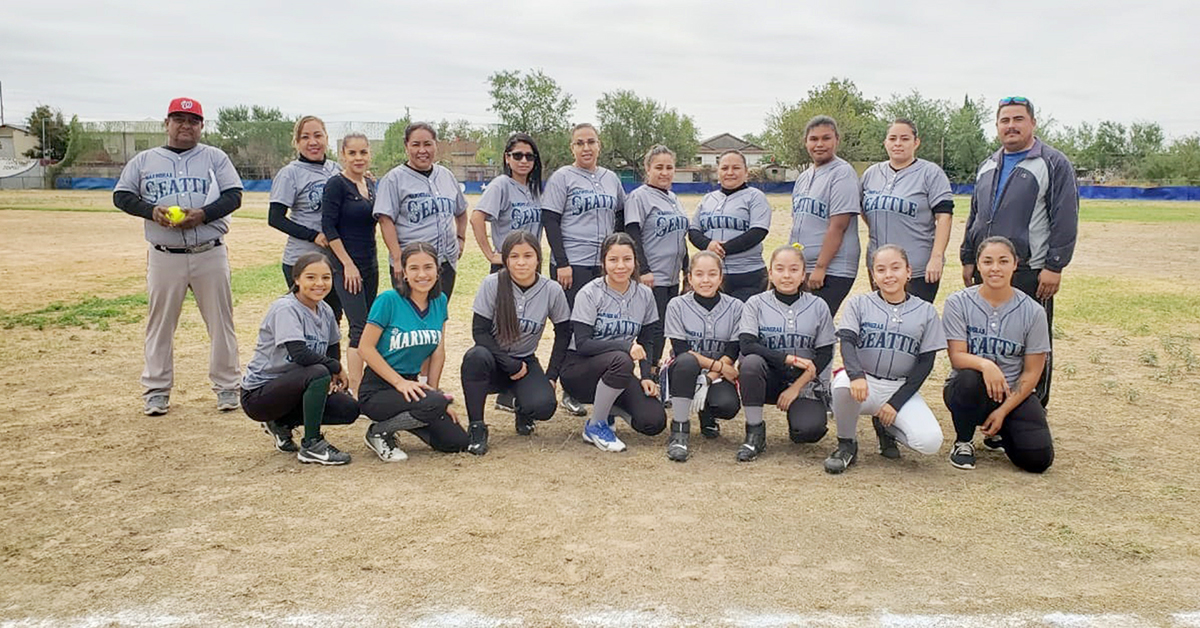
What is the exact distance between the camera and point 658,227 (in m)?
5.80

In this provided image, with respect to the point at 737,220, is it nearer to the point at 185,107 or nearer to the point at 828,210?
the point at 828,210

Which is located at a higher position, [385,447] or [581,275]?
[581,275]

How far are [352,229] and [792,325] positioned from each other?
273 centimetres

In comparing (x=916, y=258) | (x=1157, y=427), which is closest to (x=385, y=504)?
(x=916, y=258)

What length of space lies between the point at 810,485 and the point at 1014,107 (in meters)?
2.44

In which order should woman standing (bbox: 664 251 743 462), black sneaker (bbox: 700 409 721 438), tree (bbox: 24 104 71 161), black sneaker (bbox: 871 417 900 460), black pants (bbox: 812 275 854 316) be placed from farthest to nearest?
tree (bbox: 24 104 71 161) → black pants (bbox: 812 275 854 316) → black sneaker (bbox: 700 409 721 438) → woman standing (bbox: 664 251 743 462) → black sneaker (bbox: 871 417 900 460)

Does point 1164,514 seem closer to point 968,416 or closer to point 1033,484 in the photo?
point 1033,484

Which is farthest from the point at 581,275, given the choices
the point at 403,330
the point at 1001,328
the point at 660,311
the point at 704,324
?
the point at 1001,328

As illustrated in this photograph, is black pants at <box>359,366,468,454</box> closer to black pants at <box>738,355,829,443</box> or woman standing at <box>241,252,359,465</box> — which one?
woman standing at <box>241,252,359,465</box>

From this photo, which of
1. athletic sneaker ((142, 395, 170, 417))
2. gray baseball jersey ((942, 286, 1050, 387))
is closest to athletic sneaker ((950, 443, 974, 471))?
gray baseball jersey ((942, 286, 1050, 387))

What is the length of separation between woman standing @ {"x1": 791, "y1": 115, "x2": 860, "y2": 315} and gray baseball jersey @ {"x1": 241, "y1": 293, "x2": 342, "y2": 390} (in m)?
2.89

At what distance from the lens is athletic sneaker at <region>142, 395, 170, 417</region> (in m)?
5.54

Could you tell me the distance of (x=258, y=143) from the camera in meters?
58.8

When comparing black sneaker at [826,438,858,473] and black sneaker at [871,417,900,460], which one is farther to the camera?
black sneaker at [871,417,900,460]
